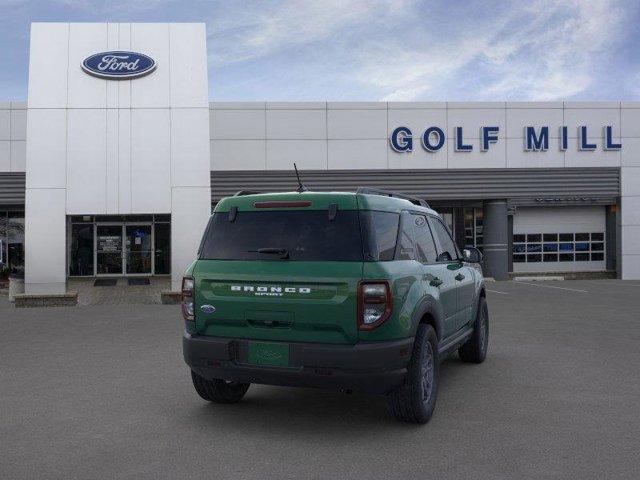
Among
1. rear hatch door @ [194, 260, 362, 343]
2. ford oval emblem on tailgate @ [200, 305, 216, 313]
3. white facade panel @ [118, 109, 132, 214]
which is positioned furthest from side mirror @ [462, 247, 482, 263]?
white facade panel @ [118, 109, 132, 214]

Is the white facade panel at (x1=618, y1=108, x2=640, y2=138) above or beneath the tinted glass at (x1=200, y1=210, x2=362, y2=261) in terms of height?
above

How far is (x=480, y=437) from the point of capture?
470 centimetres

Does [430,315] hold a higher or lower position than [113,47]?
lower

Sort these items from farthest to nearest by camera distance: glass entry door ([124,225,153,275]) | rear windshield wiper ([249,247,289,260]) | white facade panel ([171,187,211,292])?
glass entry door ([124,225,153,275])
white facade panel ([171,187,211,292])
rear windshield wiper ([249,247,289,260])

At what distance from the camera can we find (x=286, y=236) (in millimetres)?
4875

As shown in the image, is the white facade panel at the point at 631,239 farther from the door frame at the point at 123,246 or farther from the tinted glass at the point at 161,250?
the door frame at the point at 123,246

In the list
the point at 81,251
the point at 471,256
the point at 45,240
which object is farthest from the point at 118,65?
the point at 471,256

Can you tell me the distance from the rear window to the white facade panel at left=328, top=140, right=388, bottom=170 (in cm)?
1844

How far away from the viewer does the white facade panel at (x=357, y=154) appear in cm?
2341

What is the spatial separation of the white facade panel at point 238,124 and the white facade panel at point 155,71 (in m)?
6.08

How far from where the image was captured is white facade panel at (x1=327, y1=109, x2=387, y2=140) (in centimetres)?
2339

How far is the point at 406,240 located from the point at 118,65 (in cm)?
1375

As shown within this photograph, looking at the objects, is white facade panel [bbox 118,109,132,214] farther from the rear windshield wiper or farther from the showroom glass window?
the rear windshield wiper

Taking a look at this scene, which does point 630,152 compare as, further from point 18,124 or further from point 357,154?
point 18,124
